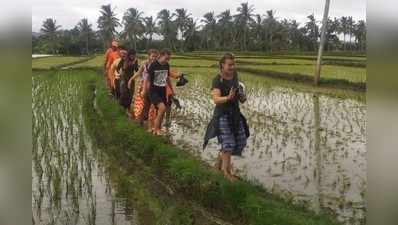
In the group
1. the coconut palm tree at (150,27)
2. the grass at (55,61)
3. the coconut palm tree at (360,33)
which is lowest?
the grass at (55,61)

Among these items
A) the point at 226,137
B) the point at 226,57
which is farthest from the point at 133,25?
the point at 226,137

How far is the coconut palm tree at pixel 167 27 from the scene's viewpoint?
456cm

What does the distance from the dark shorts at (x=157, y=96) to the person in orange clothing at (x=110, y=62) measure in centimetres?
62

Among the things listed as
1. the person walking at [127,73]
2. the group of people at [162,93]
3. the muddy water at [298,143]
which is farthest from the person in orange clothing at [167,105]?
the person walking at [127,73]

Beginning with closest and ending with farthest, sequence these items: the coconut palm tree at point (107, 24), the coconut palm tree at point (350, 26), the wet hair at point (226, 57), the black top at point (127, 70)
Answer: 1. the coconut palm tree at point (350, 26)
2. the coconut palm tree at point (107, 24)
3. the wet hair at point (226, 57)
4. the black top at point (127, 70)

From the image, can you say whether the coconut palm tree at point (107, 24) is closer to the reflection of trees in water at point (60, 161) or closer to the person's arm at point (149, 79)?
the reflection of trees in water at point (60, 161)

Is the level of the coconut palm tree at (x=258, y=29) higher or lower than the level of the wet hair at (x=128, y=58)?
higher

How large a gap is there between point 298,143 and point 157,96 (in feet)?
5.83

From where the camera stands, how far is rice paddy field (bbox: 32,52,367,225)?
15.2 feet

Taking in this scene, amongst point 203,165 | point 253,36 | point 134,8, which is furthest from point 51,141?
point 253,36

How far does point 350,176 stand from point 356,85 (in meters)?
1.58

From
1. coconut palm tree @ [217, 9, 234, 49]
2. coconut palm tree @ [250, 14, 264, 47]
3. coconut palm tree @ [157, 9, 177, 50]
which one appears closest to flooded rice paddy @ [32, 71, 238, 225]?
coconut palm tree @ [157, 9, 177, 50]

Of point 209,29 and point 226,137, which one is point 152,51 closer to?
point 209,29

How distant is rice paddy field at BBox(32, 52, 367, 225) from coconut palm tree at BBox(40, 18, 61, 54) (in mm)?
178
